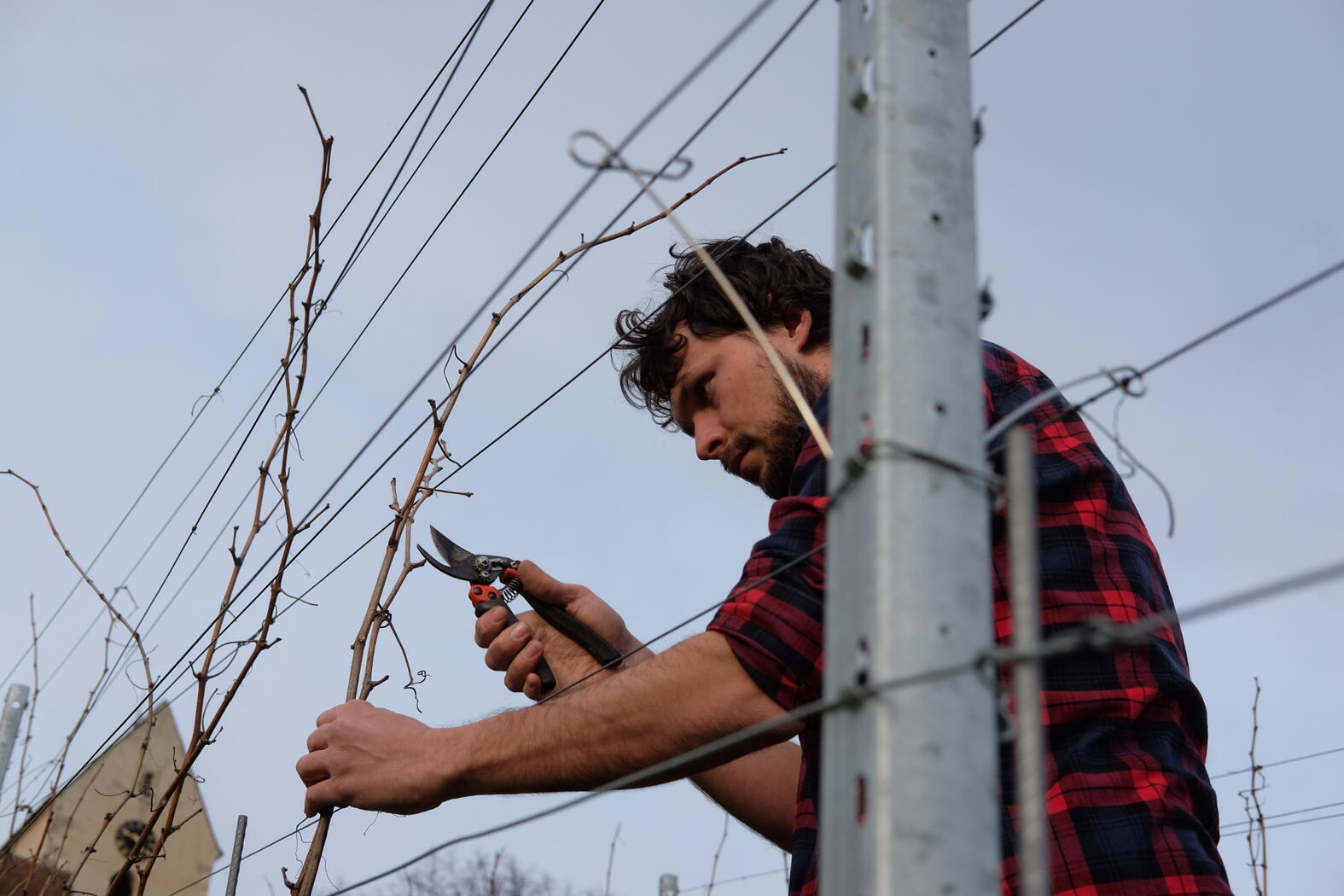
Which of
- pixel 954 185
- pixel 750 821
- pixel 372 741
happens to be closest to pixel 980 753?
pixel 954 185

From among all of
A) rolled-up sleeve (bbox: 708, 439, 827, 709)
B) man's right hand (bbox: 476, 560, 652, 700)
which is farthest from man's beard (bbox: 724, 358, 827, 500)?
rolled-up sleeve (bbox: 708, 439, 827, 709)

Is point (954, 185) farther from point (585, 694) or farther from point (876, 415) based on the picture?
point (585, 694)

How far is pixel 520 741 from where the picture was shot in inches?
76.6

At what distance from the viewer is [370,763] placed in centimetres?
205

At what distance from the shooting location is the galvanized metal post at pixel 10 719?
8969mm

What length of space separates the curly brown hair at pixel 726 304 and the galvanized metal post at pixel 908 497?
1920mm

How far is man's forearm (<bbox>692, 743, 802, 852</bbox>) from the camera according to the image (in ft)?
9.18

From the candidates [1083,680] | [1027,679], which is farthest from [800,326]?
[1027,679]

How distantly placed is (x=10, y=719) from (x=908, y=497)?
1013 cm

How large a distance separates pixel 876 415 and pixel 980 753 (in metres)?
0.27

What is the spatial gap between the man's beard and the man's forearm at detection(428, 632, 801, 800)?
3.97 feet

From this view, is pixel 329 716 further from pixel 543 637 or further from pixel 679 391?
pixel 679 391

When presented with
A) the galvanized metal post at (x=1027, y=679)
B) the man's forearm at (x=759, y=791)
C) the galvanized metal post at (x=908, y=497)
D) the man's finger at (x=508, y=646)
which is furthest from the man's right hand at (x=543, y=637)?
the galvanized metal post at (x=1027, y=679)

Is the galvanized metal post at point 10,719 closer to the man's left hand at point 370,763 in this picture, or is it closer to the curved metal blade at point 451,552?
the curved metal blade at point 451,552
